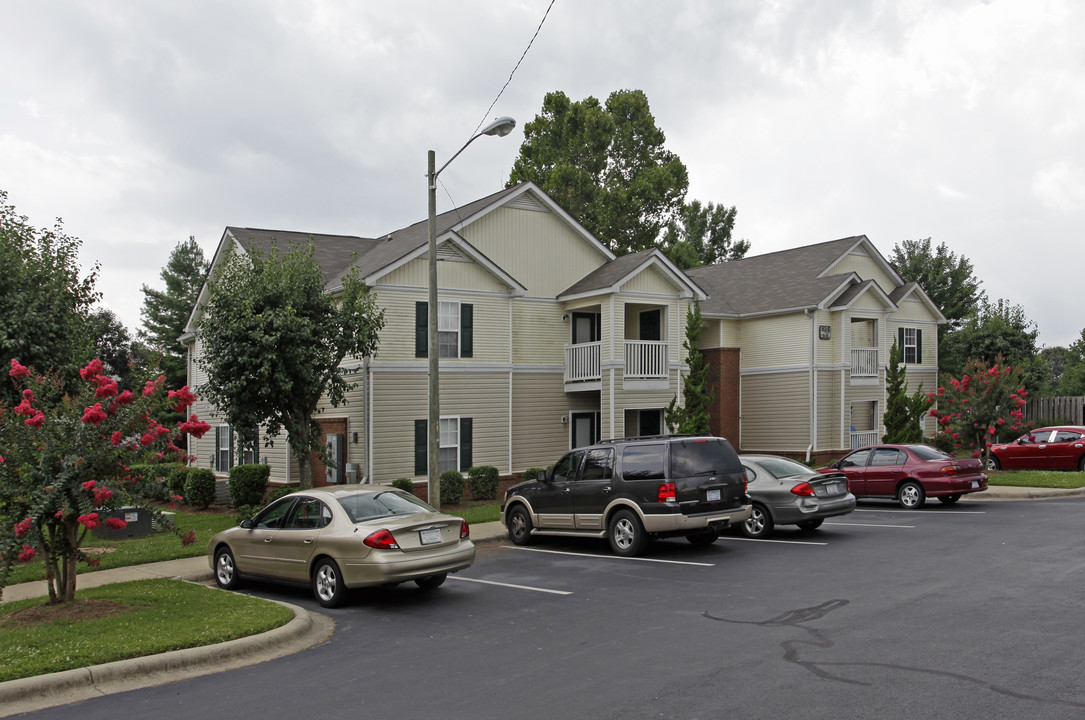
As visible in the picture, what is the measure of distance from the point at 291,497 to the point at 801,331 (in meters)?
22.8

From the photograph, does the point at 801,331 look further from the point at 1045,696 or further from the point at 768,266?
the point at 1045,696

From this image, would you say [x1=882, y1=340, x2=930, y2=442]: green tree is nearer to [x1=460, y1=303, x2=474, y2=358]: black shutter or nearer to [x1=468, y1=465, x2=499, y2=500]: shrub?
[x1=468, y1=465, x2=499, y2=500]: shrub

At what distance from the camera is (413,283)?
74.4 feet

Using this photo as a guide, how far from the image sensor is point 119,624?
906 cm

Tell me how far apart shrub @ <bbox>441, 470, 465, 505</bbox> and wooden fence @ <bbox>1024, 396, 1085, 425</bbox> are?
2504 centimetres

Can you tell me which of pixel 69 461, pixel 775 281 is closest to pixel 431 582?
pixel 69 461

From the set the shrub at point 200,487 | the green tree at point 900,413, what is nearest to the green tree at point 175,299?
the shrub at point 200,487

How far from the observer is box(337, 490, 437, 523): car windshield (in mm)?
10867

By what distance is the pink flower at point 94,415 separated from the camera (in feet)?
29.0

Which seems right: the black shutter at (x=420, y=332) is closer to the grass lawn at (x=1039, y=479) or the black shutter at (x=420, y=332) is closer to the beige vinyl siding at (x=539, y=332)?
the beige vinyl siding at (x=539, y=332)

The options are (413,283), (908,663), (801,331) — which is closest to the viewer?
(908,663)

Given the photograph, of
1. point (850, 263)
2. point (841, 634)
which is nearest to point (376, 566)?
point (841, 634)

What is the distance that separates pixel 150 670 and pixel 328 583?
2.94 m

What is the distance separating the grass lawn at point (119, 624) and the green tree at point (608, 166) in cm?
4230
